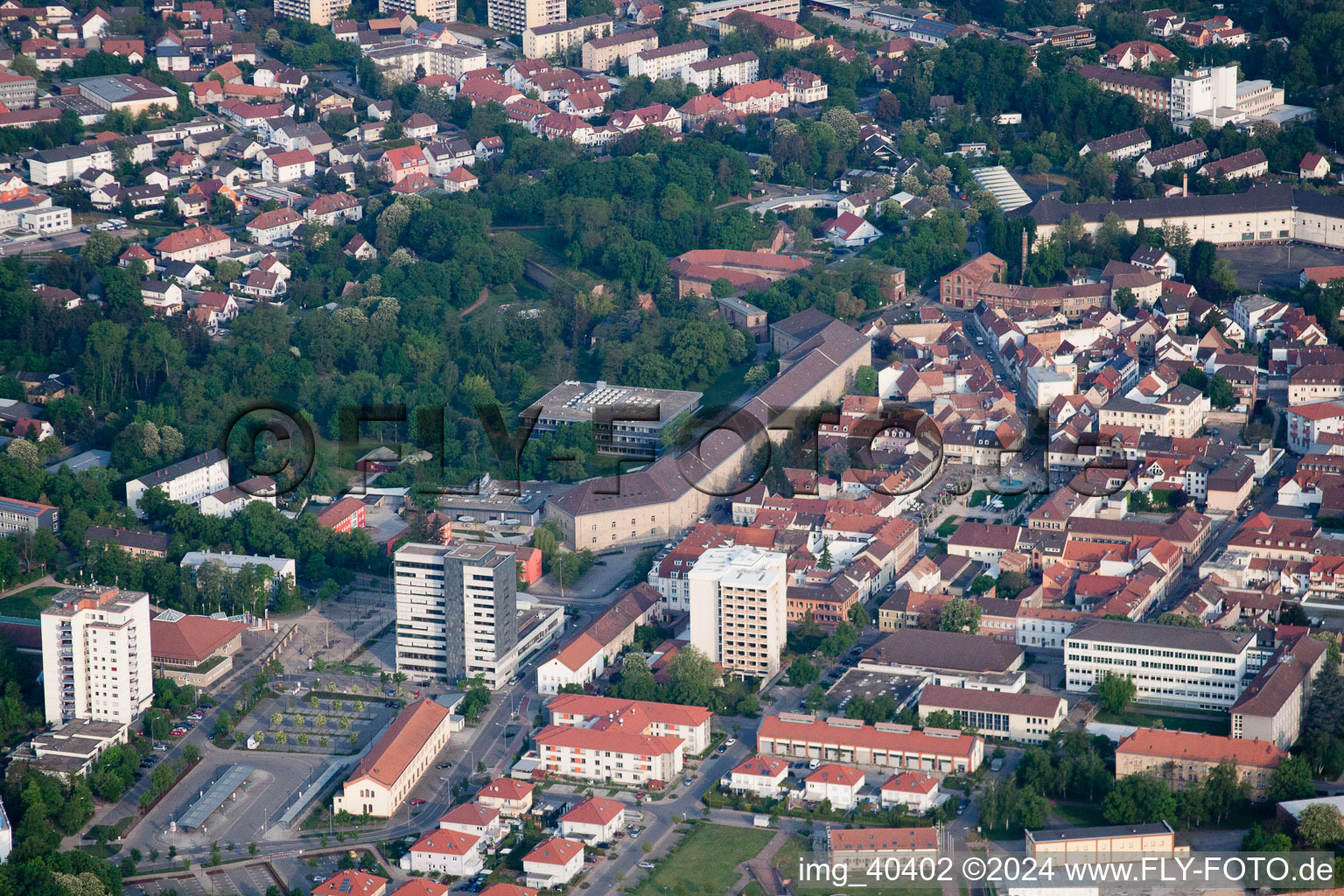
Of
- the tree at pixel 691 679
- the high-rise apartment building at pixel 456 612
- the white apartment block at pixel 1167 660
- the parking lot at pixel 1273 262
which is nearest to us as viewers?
the white apartment block at pixel 1167 660

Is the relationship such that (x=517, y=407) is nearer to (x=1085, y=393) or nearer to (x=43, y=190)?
(x=1085, y=393)

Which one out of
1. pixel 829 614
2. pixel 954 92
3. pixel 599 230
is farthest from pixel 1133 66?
pixel 829 614

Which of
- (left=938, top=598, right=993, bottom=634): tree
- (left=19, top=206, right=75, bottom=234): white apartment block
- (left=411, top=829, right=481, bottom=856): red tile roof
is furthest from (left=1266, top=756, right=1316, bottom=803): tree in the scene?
(left=19, top=206, right=75, bottom=234): white apartment block

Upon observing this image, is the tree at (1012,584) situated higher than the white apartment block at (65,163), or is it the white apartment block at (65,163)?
the white apartment block at (65,163)

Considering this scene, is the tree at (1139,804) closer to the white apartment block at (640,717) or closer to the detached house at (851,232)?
the white apartment block at (640,717)

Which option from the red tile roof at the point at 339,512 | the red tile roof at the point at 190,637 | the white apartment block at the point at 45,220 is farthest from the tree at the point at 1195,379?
the white apartment block at the point at 45,220

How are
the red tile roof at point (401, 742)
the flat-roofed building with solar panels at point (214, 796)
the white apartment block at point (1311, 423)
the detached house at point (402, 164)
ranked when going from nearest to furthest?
the flat-roofed building with solar panels at point (214, 796) → the red tile roof at point (401, 742) → the white apartment block at point (1311, 423) → the detached house at point (402, 164)
